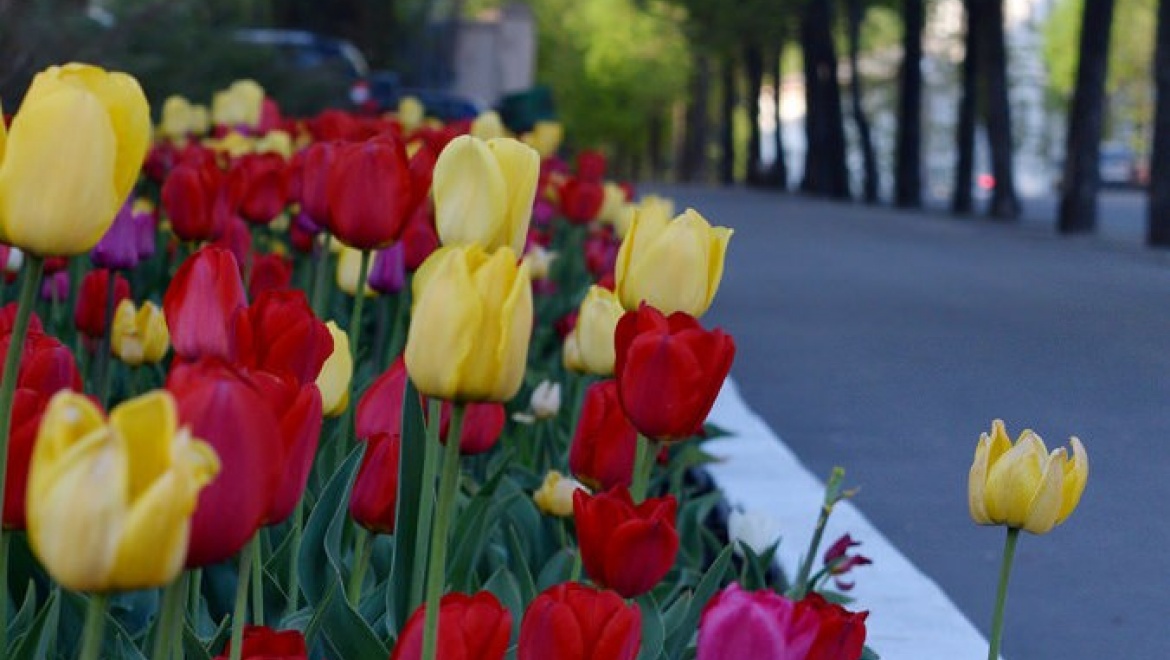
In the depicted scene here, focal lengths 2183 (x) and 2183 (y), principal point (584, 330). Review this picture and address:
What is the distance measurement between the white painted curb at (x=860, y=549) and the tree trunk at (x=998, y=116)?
74.1 feet

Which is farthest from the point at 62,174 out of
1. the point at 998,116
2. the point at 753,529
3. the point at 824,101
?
the point at 824,101

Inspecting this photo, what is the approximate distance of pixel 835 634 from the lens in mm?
1857

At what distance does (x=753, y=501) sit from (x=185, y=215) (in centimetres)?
168

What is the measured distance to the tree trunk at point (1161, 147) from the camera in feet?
67.4

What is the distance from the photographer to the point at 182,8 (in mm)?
9336

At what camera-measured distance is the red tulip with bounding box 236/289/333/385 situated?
6.69 ft

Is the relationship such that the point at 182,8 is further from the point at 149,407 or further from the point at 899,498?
the point at 149,407

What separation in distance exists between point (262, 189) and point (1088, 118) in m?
20.4

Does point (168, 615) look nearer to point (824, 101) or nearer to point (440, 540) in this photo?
point (440, 540)

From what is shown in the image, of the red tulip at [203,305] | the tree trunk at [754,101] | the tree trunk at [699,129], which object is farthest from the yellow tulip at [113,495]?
the tree trunk at [699,129]

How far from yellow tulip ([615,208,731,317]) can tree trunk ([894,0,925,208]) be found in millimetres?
32878

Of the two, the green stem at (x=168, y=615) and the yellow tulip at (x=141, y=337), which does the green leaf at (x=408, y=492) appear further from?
the yellow tulip at (x=141, y=337)

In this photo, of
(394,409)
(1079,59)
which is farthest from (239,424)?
(1079,59)

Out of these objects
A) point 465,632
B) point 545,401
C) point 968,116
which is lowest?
point 968,116
